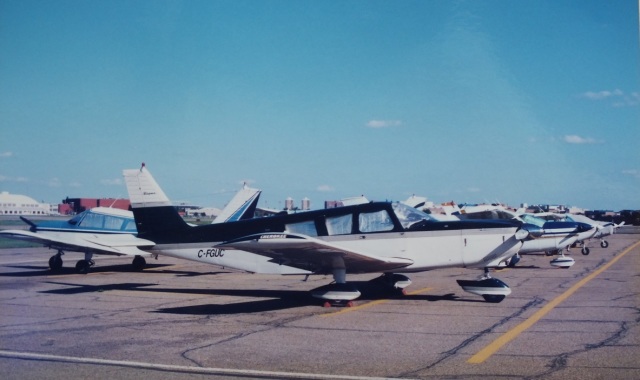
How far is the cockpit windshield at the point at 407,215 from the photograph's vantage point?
450 inches

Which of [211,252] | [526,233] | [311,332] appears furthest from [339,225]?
[311,332]

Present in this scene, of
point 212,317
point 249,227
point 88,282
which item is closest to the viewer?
point 212,317

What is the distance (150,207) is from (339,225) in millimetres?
4708

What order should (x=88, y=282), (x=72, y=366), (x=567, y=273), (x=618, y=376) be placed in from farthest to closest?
(x=567, y=273) < (x=88, y=282) < (x=72, y=366) < (x=618, y=376)

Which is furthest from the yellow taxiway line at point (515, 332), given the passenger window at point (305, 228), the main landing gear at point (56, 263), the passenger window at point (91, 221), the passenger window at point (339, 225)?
the main landing gear at point (56, 263)

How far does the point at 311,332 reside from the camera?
7949mm

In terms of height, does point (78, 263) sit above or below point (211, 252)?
below

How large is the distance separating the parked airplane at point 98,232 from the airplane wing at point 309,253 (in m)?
7.88

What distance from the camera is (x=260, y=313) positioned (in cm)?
979

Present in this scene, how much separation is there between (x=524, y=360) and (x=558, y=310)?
13.9 ft

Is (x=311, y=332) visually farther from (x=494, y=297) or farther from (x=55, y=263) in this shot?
(x=55, y=263)

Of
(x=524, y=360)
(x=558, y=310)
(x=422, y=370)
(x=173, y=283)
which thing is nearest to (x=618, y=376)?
(x=524, y=360)

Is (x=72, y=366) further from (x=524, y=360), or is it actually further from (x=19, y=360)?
(x=524, y=360)

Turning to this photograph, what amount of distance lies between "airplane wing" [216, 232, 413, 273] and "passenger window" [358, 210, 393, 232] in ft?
2.26
